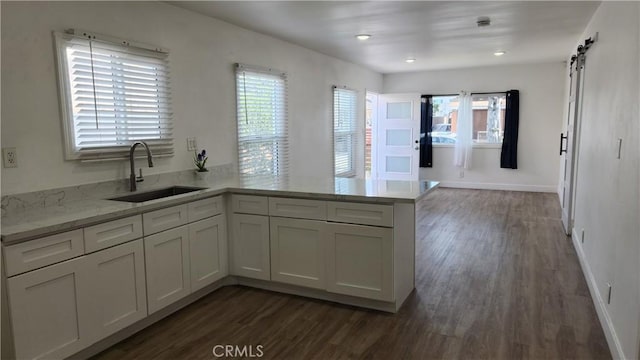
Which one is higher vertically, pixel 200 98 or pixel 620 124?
pixel 200 98

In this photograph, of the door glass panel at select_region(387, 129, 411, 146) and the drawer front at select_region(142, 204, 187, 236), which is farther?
the door glass panel at select_region(387, 129, 411, 146)

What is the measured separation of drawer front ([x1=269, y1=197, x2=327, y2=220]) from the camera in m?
3.13

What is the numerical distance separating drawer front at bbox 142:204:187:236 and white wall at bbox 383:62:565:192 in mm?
6782

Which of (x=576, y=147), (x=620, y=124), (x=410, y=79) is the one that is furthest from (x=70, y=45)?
(x=410, y=79)

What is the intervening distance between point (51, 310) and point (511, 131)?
7853 millimetres

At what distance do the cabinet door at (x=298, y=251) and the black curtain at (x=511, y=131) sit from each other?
20.5 ft

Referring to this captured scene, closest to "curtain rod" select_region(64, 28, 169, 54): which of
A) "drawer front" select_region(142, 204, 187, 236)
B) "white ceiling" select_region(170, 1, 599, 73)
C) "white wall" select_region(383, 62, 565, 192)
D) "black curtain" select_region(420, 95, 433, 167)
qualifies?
"white ceiling" select_region(170, 1, 599, 73)

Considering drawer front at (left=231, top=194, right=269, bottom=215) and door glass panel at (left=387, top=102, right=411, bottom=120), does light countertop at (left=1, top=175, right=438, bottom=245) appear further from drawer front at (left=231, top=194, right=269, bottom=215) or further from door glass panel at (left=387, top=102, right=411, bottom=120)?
door glass panel at (left=387, top=102, right=411, bottom=120)

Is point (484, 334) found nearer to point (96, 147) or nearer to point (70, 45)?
point (96, 147)

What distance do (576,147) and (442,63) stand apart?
325 cm

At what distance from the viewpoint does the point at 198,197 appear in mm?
3156

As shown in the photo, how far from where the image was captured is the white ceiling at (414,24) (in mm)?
3697

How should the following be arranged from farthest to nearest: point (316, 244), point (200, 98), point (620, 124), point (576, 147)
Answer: point (576, 147) → point (200, 98) → point (316, 244) → point (620, 124)

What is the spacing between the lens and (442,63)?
7.48 meters
